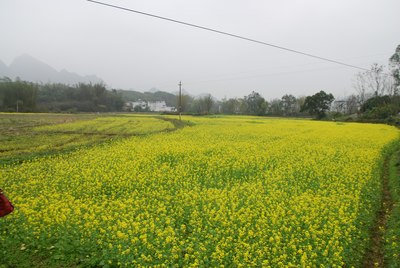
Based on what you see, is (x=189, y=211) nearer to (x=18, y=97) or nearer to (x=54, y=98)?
(x=18, y=97)

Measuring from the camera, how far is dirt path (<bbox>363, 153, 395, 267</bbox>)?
6.61m

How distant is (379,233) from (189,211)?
5.21m

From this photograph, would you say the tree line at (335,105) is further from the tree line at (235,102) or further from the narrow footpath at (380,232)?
the narrow footpath at (380,232)

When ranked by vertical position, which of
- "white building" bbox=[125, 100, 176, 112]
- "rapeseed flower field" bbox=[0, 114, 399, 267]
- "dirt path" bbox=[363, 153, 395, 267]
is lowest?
"dirt path" bbox=[363, 153, 395, 267]

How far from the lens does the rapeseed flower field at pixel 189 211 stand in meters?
6.14

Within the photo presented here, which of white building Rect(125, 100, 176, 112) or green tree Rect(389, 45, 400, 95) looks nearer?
green tree Rect(389, 45, 400, 95)

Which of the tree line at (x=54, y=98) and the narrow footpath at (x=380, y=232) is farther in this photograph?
the tree line at (x=54, y=98)

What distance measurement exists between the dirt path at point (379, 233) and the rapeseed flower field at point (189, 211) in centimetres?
19

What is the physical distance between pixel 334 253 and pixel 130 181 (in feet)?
23.9

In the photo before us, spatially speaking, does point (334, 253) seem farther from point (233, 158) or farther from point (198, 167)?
point (233, 158)

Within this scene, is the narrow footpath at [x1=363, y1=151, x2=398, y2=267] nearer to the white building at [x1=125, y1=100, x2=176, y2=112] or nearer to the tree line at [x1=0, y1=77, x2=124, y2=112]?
the tree line at [x1=0, y1=77, x2=124, y2=112]

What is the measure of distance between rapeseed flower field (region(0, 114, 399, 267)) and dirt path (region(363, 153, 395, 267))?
19 centimetres

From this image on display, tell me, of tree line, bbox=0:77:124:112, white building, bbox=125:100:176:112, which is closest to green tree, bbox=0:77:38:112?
tree line, bbox=0:77:124:112

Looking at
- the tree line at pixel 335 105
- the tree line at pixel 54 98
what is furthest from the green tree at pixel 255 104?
the tree line at pixel 54 98
